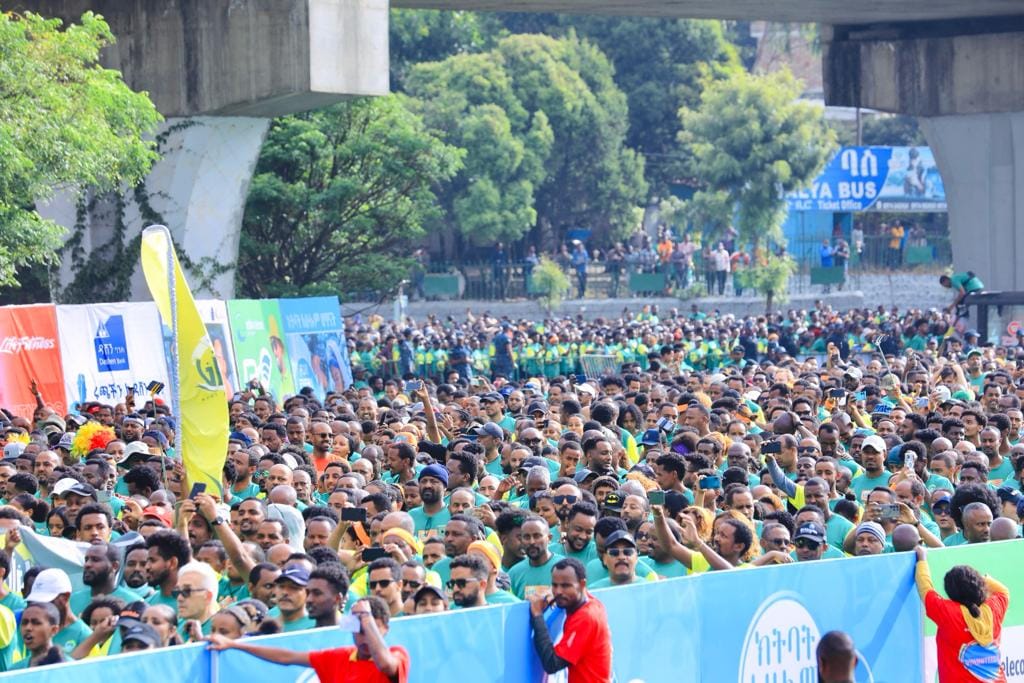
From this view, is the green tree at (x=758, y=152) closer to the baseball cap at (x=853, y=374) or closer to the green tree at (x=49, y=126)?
the baseball cap at (x=853, y=374)

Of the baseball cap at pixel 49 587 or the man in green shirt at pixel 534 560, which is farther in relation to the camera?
the man in green shirt at pixel 534 560

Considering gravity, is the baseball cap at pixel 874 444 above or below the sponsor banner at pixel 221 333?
below

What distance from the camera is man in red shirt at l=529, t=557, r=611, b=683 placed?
8.46m

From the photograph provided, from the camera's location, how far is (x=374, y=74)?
25.8 metres

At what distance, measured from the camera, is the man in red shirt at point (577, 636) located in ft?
27.8

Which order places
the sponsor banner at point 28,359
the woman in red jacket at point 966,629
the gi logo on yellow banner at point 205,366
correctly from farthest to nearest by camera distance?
the sponsor banner at point 28,359
the gi logo on yellow banner at point 205,366
the woman in red jacket at point 966,629

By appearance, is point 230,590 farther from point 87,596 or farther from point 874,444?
point 874,444

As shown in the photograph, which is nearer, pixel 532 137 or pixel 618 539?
pixel 618 539

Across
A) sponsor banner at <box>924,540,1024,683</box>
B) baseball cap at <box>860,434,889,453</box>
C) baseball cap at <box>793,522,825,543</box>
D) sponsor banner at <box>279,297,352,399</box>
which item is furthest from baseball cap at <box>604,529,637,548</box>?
sponsor banner at <box>279,297,352,399</box>

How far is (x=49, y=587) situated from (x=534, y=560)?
2.58 meters

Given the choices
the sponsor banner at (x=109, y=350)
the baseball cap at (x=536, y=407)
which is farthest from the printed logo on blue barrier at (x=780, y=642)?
the sponsor banner at (x=109, y=350)

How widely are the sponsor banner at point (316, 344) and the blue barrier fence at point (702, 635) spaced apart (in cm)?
1687

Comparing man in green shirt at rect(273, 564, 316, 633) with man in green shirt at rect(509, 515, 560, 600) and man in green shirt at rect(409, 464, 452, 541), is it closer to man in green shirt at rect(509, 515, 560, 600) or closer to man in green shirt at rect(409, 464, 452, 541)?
man in green shirt at rect(509, 515, 560, 600)

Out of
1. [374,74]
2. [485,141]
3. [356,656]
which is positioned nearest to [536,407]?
[374,74]
